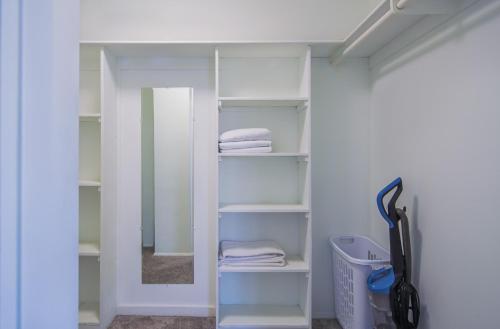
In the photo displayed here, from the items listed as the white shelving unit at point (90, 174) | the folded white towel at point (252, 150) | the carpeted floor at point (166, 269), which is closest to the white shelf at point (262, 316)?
the carpeted floor at point (166, 269)

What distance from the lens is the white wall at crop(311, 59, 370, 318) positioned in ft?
7.61

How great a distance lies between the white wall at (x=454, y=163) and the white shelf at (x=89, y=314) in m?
2.14

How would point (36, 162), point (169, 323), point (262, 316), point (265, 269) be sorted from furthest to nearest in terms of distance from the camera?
point (169, 323), point (262, 316), point (265, 269), point (36, 162)

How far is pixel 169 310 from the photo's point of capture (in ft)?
7.66

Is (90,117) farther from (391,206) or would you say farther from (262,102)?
(391,206)

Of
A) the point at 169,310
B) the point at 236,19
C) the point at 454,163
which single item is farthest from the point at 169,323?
the point at 236,19

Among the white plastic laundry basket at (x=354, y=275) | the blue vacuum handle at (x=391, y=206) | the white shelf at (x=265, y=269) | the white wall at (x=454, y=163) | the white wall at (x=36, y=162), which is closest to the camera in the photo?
the white wall at (x=36, y=162)

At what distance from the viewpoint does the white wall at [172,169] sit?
2359mm

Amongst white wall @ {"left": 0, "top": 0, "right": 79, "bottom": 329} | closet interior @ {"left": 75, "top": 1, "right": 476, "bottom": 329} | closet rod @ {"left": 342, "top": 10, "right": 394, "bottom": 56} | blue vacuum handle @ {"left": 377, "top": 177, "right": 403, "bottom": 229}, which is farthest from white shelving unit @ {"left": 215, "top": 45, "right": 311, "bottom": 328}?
white wall @ {"left": 0, "top": 0, "right": 79, "bottom": 329}

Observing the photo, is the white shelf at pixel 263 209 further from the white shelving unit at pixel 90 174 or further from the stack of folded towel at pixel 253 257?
the white shelving unit at pixel 90 174

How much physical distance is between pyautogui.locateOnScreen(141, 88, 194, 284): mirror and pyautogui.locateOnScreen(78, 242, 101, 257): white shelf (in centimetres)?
35

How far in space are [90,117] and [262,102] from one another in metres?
1.27

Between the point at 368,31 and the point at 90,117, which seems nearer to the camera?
the point at 368,31

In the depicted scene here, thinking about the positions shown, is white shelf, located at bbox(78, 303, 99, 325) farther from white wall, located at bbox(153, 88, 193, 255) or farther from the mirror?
white wall, located at bbox(153, 88, 193, 255)
